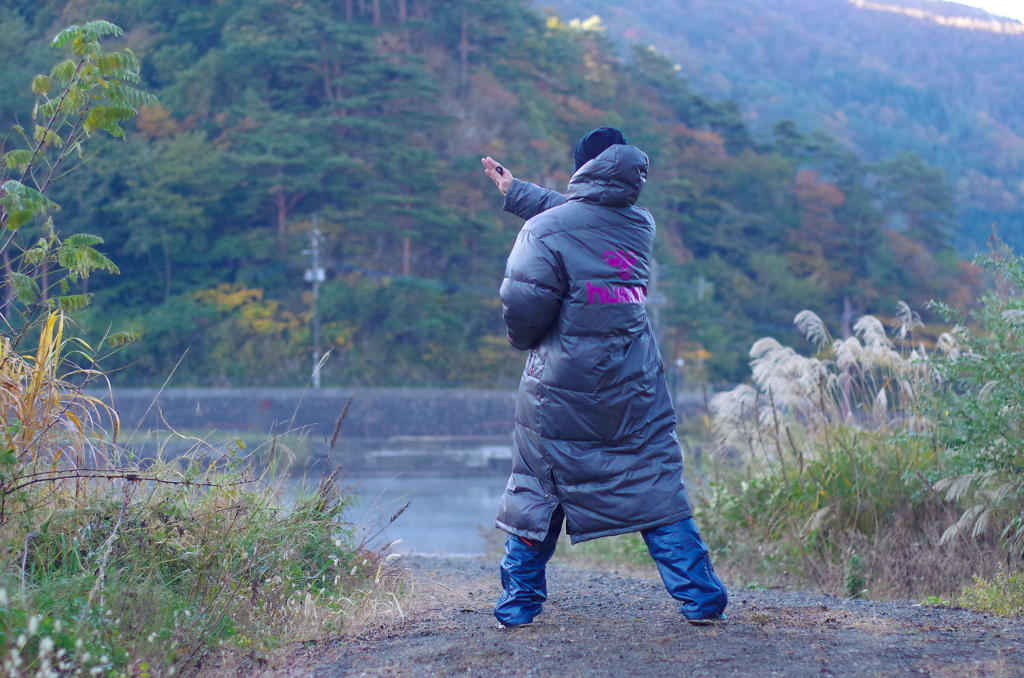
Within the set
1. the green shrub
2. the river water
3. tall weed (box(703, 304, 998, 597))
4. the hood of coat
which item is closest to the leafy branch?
the river water

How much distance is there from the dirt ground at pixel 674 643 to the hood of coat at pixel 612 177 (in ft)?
5.15

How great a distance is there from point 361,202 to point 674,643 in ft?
107

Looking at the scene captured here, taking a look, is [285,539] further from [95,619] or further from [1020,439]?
[1020,439]

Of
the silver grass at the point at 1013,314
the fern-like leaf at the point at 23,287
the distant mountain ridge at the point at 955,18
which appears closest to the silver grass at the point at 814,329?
the silver grass at the point at 1013,314

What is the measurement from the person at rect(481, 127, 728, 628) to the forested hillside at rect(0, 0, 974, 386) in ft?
93.5

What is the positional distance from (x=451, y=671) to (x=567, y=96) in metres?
39.4

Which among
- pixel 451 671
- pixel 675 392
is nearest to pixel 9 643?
pixel 451 671

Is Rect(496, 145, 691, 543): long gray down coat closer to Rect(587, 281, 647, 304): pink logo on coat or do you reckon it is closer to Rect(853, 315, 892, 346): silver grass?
Rect(587, 281, 647, 304): pink logo on coat

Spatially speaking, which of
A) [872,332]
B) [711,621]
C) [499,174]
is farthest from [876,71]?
[711,621]

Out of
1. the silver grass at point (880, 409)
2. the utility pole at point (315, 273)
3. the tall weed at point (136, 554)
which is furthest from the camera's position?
the utility pole at point (315, 273)

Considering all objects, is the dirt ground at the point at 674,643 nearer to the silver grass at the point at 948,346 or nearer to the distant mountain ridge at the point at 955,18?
the silver grass at the point at 948,346

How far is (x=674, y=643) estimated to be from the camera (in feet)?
10.2

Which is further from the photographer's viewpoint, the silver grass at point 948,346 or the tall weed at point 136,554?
the silver grass at point 948,346

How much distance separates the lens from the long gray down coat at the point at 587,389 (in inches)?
128
